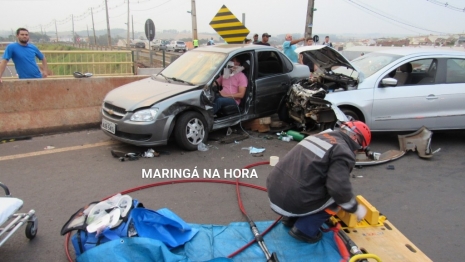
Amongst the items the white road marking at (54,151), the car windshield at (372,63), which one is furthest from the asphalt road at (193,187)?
the car windshield at (372,63)

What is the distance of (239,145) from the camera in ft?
18.3

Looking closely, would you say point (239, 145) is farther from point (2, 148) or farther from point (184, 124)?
point (2, 148)

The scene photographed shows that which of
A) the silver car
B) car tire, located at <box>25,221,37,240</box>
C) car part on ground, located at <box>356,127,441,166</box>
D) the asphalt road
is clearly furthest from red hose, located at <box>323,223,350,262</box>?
the silver car

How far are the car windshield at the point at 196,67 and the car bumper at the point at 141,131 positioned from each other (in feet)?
3.37

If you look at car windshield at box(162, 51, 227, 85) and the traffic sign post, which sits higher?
the traffic sign post

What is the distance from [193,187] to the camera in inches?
159

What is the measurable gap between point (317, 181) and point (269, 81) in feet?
12.5

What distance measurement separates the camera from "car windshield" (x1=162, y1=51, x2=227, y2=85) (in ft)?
17.9

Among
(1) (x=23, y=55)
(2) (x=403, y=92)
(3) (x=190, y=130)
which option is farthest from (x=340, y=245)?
(1) (x=23, y=55)

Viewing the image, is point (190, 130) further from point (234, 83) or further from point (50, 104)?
point (50, 104)

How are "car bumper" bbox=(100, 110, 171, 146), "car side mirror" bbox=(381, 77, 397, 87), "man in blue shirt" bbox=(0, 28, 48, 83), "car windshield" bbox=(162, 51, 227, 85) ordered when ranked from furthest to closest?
"man in blue shirt" bbox=(0, 28, 48, 83) < "car windshield" bbox=(162, 51, 227, 85) < "car side mirror" bbox=(381, 77, 397, 87) < "car bumper" bbox=(100, 110, 171, 146)

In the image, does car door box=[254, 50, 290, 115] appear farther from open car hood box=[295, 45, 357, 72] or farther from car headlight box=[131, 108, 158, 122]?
car headlight box=[131, 108, 158, 122]

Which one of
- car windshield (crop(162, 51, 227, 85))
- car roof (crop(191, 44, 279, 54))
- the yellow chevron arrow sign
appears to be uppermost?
the yellow chevron arrow sign

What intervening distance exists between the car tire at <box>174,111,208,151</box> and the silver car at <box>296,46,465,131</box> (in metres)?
2.20
